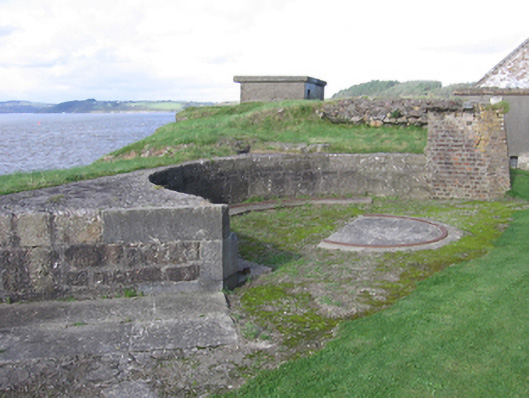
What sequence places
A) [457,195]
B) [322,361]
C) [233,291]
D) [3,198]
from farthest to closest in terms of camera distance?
→ [457,195] → [3,198] → [233,291] → [322,361]

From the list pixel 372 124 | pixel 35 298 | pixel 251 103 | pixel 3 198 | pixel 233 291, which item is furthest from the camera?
pixel 251 103

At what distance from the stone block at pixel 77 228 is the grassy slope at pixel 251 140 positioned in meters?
2.60

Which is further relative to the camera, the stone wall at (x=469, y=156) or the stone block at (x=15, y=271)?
the stone wall at (x=469, y=156)

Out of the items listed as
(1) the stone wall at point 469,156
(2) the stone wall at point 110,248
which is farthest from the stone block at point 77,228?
(1) the stone wall at point 469,156

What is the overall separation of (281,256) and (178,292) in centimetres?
181

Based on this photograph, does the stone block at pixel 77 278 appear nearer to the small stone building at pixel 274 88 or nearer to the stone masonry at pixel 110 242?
the stone masonry at pixel 110 242

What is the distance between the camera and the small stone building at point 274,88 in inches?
768

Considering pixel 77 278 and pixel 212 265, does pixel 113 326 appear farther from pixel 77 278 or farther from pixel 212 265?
pixel 212 265

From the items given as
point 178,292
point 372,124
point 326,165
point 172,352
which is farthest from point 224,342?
point 372,124

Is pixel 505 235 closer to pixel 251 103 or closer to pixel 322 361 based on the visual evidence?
pixel 322 361

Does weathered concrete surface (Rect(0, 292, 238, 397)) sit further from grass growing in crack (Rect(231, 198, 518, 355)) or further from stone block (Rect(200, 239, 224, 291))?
grass growing in crack (Rect(231, 198, 518, 355))

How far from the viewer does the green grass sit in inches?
128

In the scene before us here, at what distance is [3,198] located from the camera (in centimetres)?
564

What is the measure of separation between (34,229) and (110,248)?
0.68m
